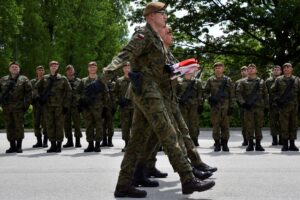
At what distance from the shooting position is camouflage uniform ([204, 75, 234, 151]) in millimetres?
12055

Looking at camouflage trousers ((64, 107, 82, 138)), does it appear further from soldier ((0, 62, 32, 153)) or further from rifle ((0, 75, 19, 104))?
rifle ((0, 75, 19, 104))

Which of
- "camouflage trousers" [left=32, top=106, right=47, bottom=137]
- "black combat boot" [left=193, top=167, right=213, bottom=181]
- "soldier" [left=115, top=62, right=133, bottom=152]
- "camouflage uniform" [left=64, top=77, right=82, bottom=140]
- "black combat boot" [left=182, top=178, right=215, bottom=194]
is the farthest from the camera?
"camouflage trousers" [left=32, top=106, right=47, bottom=137]

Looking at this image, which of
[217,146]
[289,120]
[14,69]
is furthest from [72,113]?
[289,120]

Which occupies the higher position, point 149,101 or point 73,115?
point 73,115

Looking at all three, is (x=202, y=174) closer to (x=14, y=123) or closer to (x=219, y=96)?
(x=219, y=96)

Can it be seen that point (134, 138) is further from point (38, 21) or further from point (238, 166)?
point (38, 21)

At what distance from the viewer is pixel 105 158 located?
424 inches

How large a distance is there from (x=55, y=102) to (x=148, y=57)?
21.3 feet

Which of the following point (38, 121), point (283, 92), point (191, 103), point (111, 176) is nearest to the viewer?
point (111, 176)

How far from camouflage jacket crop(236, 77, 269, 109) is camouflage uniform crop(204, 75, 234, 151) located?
34cm

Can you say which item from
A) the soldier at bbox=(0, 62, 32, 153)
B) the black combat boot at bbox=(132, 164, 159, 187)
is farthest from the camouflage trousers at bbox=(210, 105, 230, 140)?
the black combat boot at bbox=(132, 164, 159, 187)

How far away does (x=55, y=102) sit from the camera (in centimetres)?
1241

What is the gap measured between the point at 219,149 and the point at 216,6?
45.5 feet

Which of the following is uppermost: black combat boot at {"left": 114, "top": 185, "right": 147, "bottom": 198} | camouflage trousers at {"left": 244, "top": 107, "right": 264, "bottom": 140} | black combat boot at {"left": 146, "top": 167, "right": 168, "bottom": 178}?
camouflage trousers at {"left": 244, "top": 107, "right": 264, "bottom": 140}
